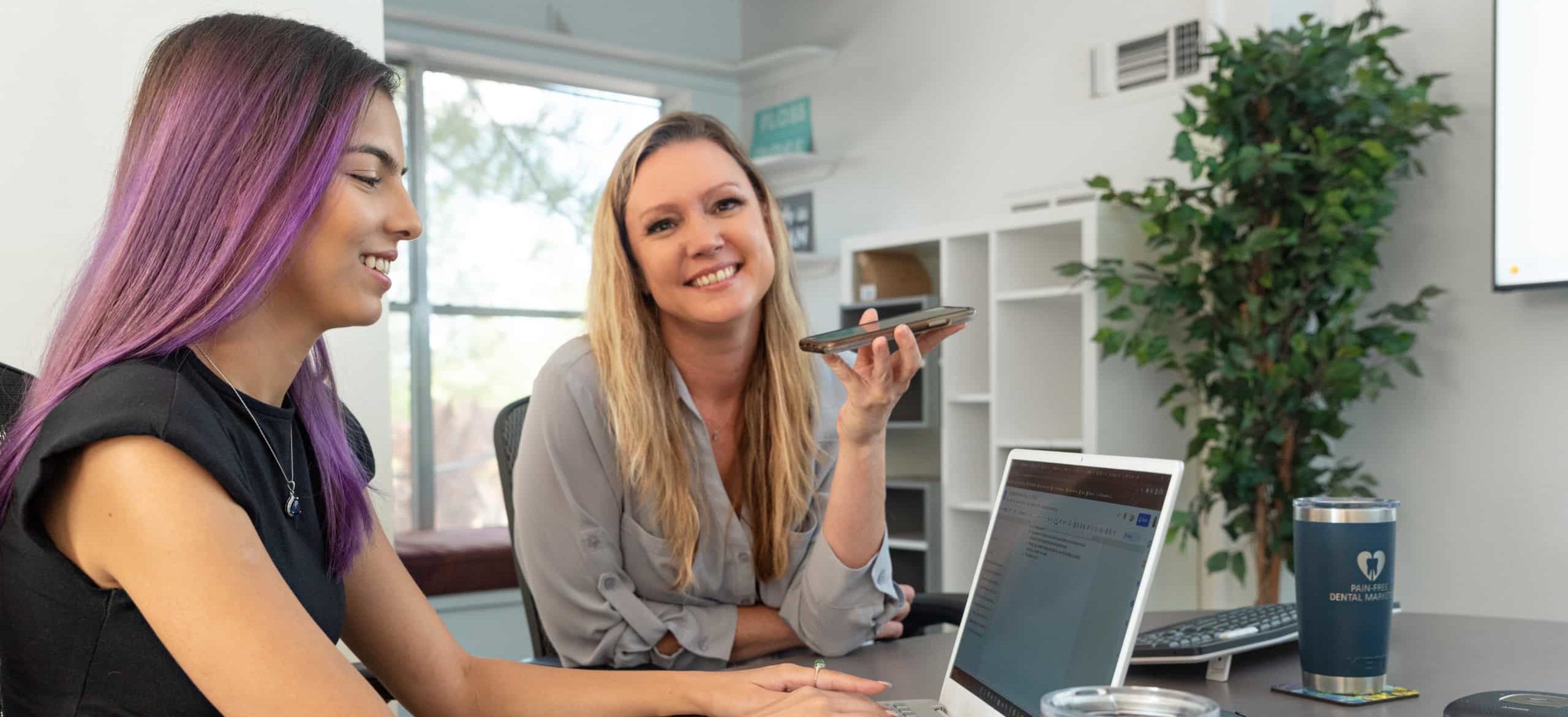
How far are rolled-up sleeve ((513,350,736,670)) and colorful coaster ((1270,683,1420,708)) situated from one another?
688 millimetres

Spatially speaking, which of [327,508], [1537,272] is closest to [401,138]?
[327,508]

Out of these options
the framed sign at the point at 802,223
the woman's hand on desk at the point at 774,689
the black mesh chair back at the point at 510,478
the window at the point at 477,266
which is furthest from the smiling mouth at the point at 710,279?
the framed sign at the point at 802,223

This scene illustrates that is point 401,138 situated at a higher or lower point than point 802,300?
higher

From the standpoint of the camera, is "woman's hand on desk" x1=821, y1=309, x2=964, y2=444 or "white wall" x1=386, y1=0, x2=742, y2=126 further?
"white wall" x1=386, y1=0, x2=742, y2=126

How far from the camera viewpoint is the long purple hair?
98 cm

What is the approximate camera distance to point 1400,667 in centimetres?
126

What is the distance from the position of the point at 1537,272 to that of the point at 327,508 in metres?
2.93

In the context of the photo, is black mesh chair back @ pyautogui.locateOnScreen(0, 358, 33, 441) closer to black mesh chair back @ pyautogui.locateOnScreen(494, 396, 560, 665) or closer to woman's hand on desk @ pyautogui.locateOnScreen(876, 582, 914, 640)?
black mesh chair back @ pyautogui.locateOnScreen(494, 396, 560, 665)

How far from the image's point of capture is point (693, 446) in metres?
1.70

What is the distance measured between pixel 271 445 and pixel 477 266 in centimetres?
472

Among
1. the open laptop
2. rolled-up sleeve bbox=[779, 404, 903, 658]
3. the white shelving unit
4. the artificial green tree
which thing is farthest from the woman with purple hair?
the white shelving unit

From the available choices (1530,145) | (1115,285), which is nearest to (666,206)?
(1115,285)

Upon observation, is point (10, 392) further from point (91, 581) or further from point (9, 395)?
point (91, 581)

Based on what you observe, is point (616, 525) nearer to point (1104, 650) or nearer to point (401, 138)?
point (401, 138)
